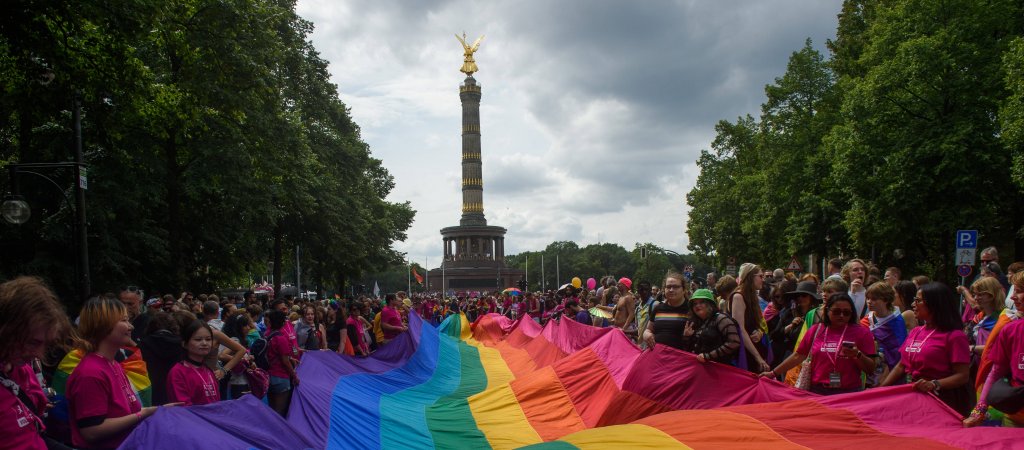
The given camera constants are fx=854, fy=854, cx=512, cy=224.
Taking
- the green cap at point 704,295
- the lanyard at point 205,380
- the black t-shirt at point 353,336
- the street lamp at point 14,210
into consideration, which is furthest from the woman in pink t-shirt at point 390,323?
the lanyard at point 205,380

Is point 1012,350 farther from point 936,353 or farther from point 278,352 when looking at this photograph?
point 278,352

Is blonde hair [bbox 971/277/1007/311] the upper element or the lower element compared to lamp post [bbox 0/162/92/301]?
lower

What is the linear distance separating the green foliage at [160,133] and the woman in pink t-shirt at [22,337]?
37.3ft

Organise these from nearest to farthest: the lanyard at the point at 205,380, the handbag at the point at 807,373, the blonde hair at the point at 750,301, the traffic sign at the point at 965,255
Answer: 1. the lanyard at the point at 205,380
2. the handbag at the point at 807,373
3. the blonde hair at the point at 750,301
4. the traffic sign at the point at 965,255

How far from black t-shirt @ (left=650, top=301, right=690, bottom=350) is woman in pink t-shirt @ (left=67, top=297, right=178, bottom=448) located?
5.86 metres

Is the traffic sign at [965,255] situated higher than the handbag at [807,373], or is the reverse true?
the traffic sign at [965,255]

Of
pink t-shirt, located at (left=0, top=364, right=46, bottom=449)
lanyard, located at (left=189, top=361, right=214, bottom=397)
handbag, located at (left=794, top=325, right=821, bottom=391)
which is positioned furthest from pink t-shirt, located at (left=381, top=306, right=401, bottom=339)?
pink t-shirt, located at (left=0, top=364, right=46, bottom=449)

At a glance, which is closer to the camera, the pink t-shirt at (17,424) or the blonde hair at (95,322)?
the pink t-shirt at (17,424)

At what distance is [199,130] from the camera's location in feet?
83.6

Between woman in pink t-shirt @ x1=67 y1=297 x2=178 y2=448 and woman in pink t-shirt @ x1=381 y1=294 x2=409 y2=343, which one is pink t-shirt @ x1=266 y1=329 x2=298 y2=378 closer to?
woman in pink t-shirt @ x1=67 y1=297 x2=178 y2=448

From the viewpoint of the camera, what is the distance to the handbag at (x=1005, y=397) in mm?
5801

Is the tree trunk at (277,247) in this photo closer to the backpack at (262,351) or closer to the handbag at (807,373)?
the backpack at (262,351)

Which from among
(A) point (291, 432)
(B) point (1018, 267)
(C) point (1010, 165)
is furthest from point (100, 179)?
(C) point (1010, 165)

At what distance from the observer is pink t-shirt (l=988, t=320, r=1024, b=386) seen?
580cm
